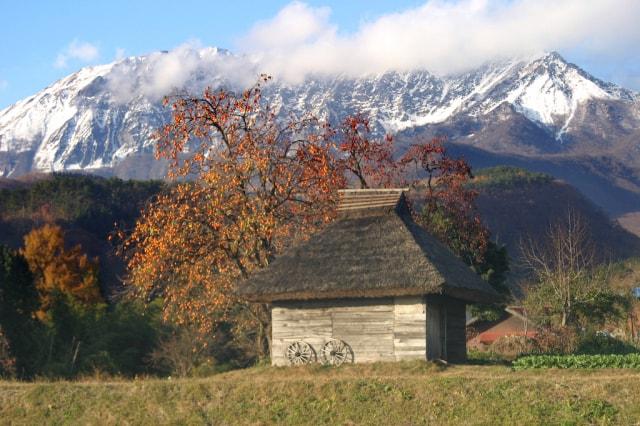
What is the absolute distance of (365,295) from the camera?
2756 centimetres

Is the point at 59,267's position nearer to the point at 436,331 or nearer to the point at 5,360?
the point at 5,360

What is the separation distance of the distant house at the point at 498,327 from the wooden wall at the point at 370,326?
2087cm

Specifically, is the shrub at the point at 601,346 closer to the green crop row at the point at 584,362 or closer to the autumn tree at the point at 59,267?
the green crop row at the point at 584,362

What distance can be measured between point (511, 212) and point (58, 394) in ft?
401

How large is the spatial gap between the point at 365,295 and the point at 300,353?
295 cm

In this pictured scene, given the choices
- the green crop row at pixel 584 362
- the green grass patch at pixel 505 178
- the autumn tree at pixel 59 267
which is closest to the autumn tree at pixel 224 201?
the green crop row at pixel 584 362

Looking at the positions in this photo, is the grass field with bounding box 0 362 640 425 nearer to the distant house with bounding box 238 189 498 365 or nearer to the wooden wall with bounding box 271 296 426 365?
the wooden wall with bounding box 271 296 426 365

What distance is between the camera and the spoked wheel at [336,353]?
2845 cm

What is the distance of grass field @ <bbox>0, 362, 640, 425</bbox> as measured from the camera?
21344 millimetres

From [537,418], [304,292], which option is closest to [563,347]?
[304,292]

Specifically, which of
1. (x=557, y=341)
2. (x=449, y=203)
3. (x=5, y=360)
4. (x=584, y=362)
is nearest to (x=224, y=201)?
(x=5, y=360)

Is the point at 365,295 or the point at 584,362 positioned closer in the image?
the point at 584,362

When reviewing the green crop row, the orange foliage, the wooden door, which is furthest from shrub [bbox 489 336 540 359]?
the green crop row

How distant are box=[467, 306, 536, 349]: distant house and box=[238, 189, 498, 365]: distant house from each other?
66.1 feet
